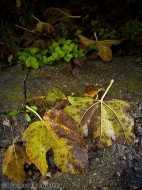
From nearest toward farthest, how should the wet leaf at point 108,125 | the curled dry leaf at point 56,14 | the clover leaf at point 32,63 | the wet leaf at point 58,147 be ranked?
1. the wet leaf at point 58,147
2. the wet leaf at point 108,125
3. the clover leaf at point 32,63
4. the curled dry leaf at point 56,14

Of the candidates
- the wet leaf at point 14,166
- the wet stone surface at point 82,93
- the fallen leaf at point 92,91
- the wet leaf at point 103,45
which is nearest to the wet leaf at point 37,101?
the wet stone surface at point 82,93

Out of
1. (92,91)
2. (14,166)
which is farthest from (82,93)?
(14,166)

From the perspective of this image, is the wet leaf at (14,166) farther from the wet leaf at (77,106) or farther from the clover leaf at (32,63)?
the clover leaf at (32,63)

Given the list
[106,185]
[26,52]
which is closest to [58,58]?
[26,52]

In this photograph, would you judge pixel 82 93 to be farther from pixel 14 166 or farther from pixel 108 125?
pixel 14 166

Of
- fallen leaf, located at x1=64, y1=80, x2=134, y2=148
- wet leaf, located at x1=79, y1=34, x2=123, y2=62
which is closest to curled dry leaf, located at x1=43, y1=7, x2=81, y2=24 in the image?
wet leaf, located at x1=79, y1=34, x2=123, y2=62

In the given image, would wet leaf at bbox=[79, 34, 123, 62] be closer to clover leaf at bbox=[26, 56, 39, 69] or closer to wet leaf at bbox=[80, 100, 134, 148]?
clover leaf at bbox=[26, 56, 39, 69]
